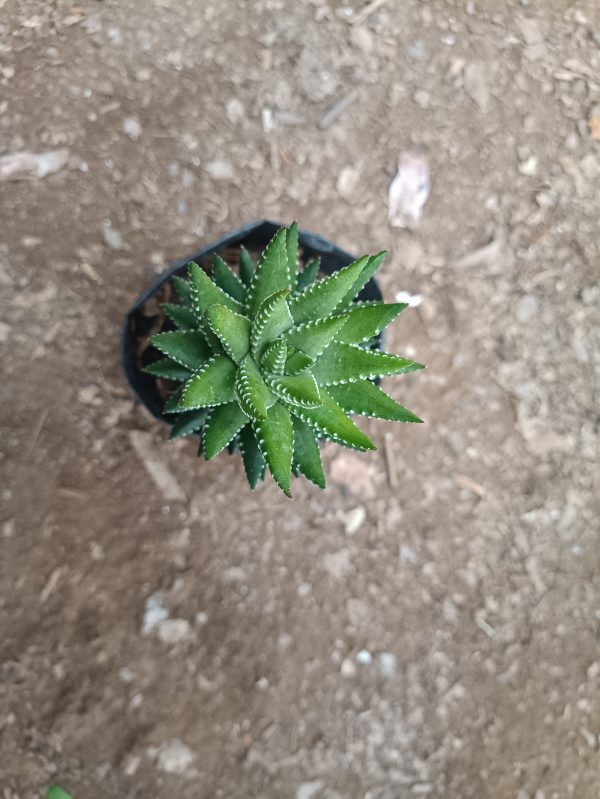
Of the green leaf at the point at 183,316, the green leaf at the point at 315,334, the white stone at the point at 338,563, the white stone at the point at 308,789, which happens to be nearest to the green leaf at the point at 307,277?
the green leaf at the point at 183,316

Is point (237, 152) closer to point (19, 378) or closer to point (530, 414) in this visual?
point (19, 378)

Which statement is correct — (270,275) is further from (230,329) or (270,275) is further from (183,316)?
(183,316)

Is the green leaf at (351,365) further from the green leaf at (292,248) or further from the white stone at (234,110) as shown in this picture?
the white stone at (234,110)

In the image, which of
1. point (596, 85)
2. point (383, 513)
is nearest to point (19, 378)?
point (383, 513)

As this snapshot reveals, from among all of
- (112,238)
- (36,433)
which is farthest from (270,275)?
(36,433)

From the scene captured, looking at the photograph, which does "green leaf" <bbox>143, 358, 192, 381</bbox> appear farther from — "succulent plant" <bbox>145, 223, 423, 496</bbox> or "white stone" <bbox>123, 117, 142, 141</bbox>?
"white stone" <bbox>123, 117, 142, 141</bbox>

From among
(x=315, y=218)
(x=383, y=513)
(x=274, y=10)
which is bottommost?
(x=383, y=513)
